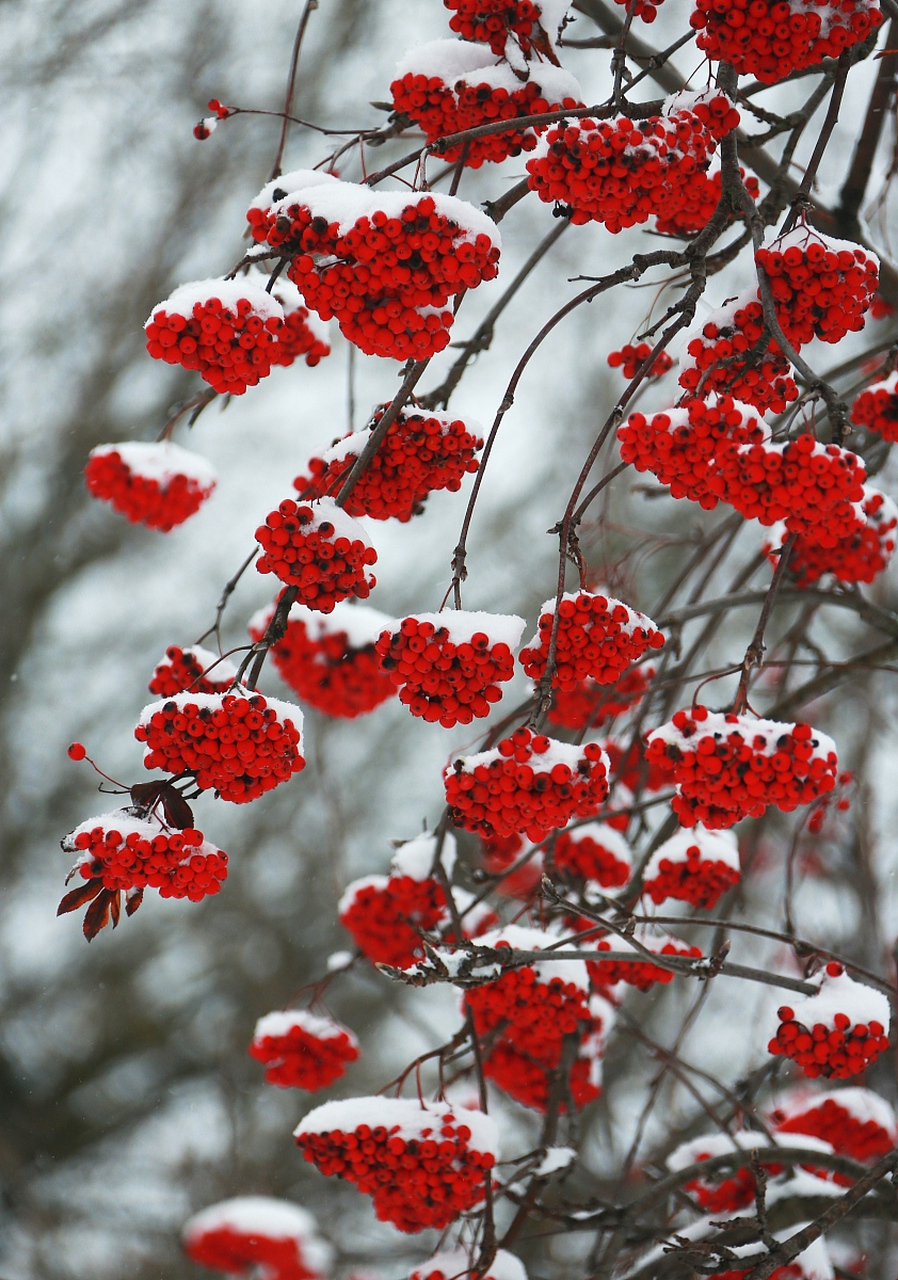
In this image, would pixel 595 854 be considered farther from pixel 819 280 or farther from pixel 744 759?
pixel 819 280

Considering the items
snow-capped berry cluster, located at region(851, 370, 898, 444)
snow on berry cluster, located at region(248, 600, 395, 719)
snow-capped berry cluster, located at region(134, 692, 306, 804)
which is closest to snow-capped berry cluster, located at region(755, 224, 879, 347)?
snow-capped berry cluster, located at region(851, 370, 898, 444)

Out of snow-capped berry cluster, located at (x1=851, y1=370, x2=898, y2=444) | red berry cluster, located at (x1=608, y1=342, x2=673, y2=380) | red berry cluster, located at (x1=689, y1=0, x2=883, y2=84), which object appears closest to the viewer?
red berry cluster, located at (x1=689, y1=0, x2=883, y2=84)

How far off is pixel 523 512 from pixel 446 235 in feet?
26.2

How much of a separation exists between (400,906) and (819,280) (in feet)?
5.47

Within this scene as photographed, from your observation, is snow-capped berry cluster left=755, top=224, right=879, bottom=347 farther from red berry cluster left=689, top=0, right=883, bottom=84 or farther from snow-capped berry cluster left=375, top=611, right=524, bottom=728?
snow-capped berry cluster left=375, top=611, right=524, bottom=728

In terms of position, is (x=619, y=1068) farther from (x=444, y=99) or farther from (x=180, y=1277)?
(x=444, y=99)

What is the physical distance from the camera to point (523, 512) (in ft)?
31.4

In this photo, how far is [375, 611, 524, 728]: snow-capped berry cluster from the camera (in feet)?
5.66

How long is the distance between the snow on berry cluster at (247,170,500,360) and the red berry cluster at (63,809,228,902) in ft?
2.66

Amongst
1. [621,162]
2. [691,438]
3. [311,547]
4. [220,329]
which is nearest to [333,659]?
[311,547]

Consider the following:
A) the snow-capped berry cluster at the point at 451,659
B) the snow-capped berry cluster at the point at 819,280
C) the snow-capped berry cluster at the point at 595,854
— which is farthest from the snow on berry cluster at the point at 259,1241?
the snow-capped berry cluster at the point at 819,280

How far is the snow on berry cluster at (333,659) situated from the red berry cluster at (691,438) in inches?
48.9

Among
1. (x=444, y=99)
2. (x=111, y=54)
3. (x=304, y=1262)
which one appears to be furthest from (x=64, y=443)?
(x=444, y=99)

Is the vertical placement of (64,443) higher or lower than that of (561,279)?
lower
